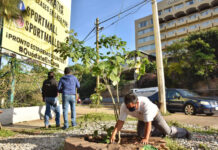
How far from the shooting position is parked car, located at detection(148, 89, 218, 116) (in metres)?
7.76

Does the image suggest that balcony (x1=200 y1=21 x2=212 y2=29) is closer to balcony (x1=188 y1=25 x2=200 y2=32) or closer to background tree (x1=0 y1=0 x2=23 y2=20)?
balcony (x1=188 y1=25 x2=200 y2=32)

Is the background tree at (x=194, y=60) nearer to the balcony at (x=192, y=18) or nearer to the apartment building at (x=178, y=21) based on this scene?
the apartment building at (x=178, y=21)

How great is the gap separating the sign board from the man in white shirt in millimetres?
2569

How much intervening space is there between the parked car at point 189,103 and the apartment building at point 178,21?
102ft

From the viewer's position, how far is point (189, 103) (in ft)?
27.2

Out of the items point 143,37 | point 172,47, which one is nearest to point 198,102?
point 172,47

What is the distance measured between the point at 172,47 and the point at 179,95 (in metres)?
17.1

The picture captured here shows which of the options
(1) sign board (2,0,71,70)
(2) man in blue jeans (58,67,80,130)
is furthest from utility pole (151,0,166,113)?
Answer: (2) man in blue jeans (58,67,80,130)

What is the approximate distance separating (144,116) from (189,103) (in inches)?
261

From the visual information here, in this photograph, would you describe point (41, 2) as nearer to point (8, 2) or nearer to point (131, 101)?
point (8, 2)

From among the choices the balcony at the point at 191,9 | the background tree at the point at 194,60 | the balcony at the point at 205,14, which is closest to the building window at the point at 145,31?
the balcony at the point at 191,9

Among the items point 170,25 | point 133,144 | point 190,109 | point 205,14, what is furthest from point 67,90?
point 170,25

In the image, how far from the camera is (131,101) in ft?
8.10

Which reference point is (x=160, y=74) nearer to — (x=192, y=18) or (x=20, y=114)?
(x=20, y=114)
